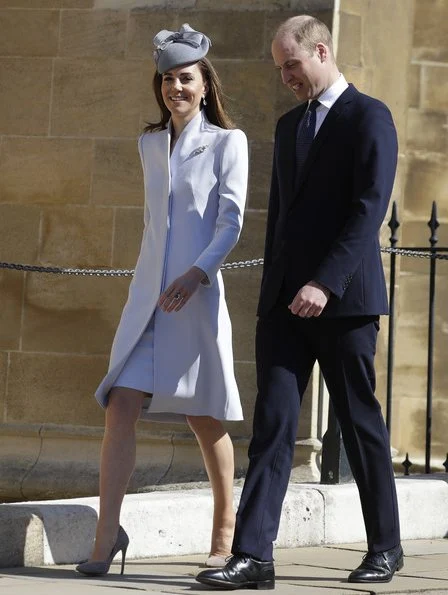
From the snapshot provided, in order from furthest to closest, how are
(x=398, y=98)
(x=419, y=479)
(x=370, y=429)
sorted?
1. (x=398, y=98)
2. (x=419, y=479)
3. (x=370, y=429)

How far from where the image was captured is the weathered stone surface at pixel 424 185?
9031 millimetres

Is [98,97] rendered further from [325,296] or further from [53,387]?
[325,296]

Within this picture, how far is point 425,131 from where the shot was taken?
907 centimetres

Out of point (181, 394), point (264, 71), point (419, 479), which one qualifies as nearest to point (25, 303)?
point (264, 71)

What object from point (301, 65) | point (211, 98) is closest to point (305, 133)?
Answer: point (301, 65)

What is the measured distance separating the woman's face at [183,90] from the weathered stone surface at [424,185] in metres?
3.76

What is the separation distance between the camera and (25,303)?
816 centimetres

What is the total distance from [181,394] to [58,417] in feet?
9.84

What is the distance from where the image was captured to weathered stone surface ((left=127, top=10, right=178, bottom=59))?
805cm

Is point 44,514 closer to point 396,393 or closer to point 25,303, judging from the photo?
point 25,303

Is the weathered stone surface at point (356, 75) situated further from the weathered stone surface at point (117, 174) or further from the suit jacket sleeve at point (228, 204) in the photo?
the suit jacket sleeve at point (228, 204)

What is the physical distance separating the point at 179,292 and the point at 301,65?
0.84 meters

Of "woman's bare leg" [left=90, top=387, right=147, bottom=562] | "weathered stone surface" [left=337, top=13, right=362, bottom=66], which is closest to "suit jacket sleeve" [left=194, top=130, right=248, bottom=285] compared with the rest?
"woman's bare leg" [left=90, top=387, right=147, bottom=562]

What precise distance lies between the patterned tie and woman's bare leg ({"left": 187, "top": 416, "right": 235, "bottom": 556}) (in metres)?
0.91
